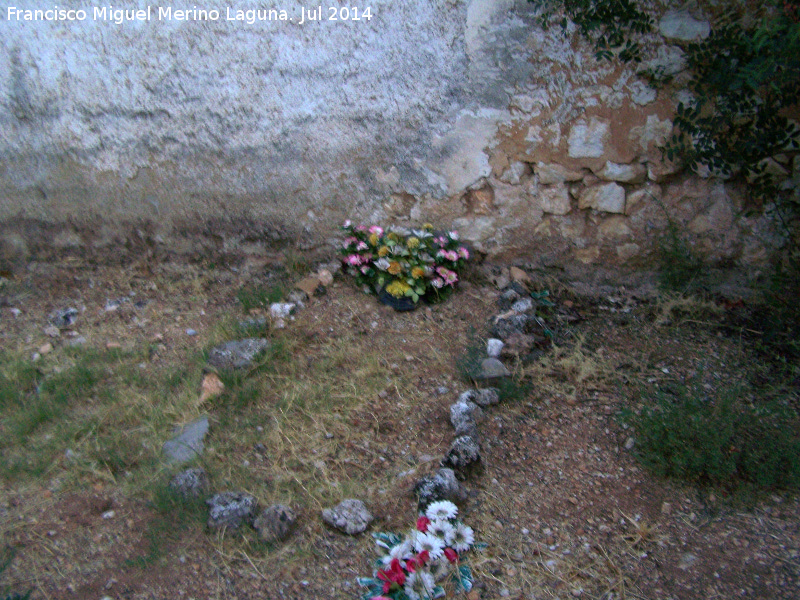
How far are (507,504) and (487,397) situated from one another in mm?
477

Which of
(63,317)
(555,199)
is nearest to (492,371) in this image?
(555,199)

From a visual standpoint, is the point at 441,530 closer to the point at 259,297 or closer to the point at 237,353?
the point at 237,353

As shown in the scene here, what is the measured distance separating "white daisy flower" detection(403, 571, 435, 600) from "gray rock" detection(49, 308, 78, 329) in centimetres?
210

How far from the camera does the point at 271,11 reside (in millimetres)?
2828

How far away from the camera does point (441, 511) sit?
1.84 m

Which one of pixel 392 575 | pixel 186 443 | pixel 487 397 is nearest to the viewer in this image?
pixel 392 575

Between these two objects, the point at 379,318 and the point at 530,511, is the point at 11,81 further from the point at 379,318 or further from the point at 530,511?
the point at 530,511

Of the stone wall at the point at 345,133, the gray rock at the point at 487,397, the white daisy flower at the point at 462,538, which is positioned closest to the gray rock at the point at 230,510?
the white daisy flower at the point at 462,538

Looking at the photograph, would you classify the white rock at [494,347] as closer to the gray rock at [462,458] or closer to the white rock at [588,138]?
the gray rock at [462,458]

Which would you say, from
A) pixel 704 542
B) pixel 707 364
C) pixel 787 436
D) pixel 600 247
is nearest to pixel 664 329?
pixel 707 364

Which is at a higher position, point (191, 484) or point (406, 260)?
point (406, 260)

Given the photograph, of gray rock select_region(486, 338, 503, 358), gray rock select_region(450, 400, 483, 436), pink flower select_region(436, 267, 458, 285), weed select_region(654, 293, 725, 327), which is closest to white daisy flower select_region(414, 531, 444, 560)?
gray rock select_region(450, 400, 483, 436)

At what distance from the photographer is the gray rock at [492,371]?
2.46 metres

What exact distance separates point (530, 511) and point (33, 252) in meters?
2.78
